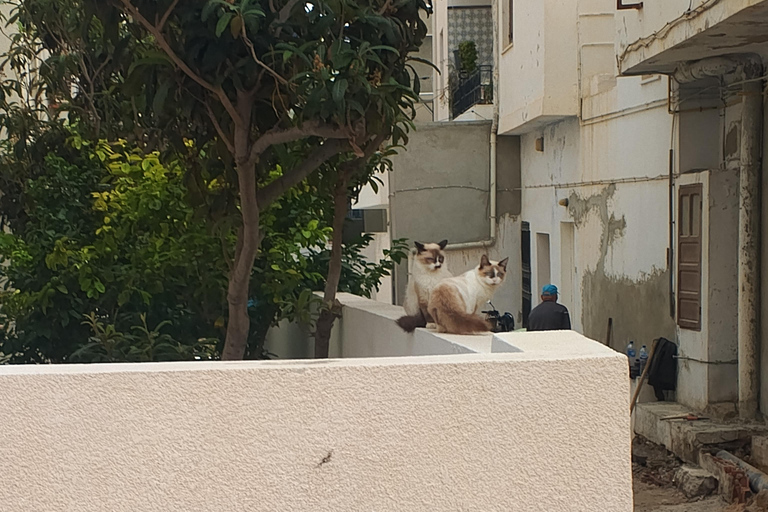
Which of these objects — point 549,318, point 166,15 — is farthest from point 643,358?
point 166,15

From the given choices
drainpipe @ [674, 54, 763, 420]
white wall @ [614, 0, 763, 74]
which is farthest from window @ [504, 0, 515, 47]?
drainpipe @ [674, 54, 763, 420]

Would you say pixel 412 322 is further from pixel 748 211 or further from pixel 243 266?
pixel 748 211

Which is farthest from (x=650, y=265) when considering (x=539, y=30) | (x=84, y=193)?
(x=84, y=193)

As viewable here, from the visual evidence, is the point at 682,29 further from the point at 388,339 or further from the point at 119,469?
the point at 119,469

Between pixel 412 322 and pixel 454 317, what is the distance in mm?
597

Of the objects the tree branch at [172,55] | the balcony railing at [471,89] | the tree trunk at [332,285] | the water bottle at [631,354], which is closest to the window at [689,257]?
the water bottle at [631,354]

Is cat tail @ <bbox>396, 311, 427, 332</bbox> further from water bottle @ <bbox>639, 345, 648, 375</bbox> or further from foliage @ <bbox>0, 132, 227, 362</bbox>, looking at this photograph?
water bottle @ <bbox>639, 345, 648, 375</bbox>

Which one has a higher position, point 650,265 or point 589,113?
point 589,113

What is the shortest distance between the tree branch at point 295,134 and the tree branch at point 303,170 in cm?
27

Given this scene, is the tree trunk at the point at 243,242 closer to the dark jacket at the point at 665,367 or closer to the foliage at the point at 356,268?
the foliage at the point at 356,268

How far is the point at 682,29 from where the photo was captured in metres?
7.77

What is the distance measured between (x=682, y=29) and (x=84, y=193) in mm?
5048

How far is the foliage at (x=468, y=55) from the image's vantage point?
61.9 ft

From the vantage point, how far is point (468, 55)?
19.0 meters
